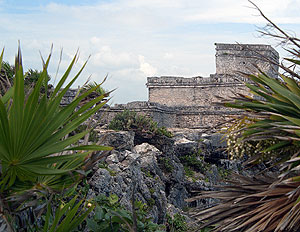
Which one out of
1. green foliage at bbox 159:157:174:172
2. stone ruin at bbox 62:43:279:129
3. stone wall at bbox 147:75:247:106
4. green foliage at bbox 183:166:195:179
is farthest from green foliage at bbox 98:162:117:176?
stone wall at bbox 147:75:247:106

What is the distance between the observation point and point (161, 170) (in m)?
15.3

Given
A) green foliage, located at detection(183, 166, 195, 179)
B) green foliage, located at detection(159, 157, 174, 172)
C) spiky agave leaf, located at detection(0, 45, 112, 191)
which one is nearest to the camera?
spiky agave leaf, located at detection(0, 45, 112, 191)

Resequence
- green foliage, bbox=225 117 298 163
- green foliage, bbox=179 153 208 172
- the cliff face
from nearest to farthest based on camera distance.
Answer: green foliage, bbox=225 117 298 163 → the cliff face → green foliage, bbox=179 153 208 172

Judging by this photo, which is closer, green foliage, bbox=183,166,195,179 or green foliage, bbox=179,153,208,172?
green foliage, bbox=183,166,195,179

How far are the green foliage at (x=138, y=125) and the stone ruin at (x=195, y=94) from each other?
13.1 feet

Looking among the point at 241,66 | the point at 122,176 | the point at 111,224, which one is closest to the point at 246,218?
the point at 111,224

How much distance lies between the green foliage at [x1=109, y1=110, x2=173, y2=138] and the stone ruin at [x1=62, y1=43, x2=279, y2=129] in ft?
13.1

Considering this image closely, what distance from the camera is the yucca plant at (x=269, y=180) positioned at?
3945 mm

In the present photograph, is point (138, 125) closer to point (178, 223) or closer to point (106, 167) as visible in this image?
point (178, 223)

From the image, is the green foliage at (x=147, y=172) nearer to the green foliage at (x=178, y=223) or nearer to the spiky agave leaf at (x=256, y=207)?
the green foliage at (x=178, y=223)

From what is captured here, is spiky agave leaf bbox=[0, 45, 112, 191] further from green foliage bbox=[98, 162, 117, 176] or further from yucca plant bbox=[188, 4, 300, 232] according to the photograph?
green foliage bbox=[98, 162, 117, 176]

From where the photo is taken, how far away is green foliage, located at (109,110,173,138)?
16812 millimetres

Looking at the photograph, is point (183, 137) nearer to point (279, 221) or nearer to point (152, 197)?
point (152, 197)

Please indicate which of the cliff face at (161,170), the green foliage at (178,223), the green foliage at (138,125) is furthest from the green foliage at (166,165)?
the green foliage at (178,223)
